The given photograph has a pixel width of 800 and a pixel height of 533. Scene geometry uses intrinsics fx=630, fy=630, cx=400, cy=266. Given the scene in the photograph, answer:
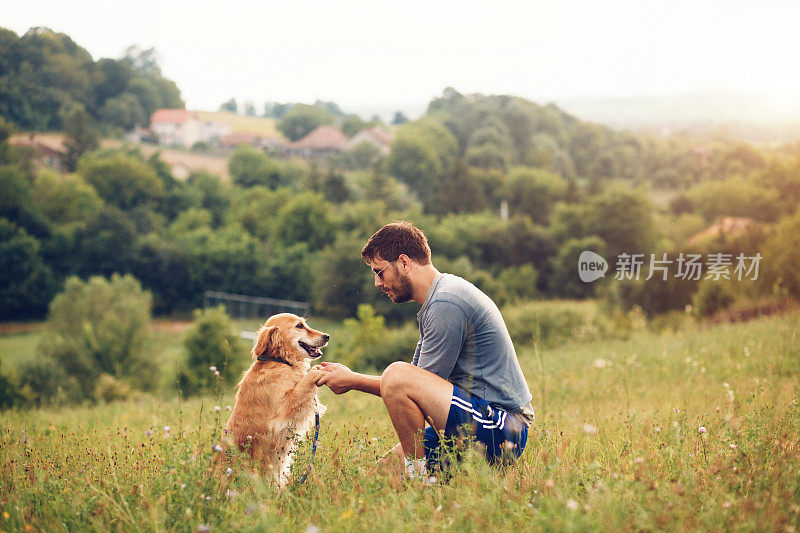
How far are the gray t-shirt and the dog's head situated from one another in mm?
912

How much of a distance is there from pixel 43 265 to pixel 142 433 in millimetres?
59300

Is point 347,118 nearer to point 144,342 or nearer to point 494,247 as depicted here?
point 494,247

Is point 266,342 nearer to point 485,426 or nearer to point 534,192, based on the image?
point 485,426

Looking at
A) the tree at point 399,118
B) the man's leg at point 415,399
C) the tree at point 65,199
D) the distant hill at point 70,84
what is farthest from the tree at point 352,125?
the man's leg at point 415,399

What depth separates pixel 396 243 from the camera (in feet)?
11.7

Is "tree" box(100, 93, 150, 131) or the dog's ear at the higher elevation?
"tree" box(100, 93, 150, 131)

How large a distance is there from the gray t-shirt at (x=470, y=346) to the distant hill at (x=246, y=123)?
104 metres

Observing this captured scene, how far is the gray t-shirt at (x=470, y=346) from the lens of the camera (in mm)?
3371

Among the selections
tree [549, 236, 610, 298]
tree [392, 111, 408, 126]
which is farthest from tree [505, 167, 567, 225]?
tree [392, 111, 408, 126]

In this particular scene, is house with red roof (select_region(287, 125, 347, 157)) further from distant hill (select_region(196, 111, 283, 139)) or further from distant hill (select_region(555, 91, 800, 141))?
distant hill (select_region(555, 91, 800, 141))

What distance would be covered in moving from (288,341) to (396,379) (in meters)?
0.94

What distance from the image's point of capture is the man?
11.0 ft

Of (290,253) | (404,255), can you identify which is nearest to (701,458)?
(404,255)

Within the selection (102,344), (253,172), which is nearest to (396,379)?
(102,344)
